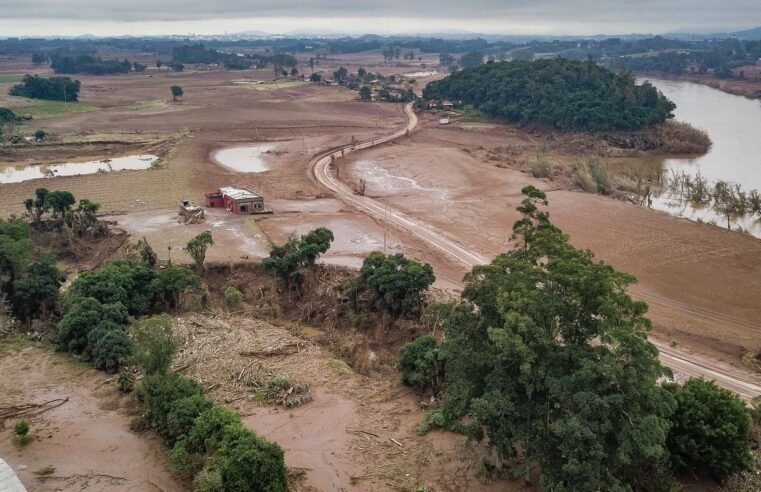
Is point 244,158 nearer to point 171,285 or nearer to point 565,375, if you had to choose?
point 171,285

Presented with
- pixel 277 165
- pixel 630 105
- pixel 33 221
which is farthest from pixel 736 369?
pixel 630 105

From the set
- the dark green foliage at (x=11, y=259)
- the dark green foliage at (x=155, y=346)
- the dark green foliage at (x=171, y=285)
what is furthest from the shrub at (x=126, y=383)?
the dark green foliage at (x=11, y=259)

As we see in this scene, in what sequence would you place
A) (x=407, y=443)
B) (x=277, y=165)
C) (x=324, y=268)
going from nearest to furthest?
(x=407, y=443)
(x=324, y=268)
(x=277, y=165)

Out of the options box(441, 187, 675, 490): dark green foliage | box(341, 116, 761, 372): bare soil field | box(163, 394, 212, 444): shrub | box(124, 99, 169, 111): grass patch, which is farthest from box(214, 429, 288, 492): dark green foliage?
box(124, 99, 169, 111): grass patch

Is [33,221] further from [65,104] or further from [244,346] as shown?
[65,104]

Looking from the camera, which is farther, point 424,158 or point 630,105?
point 630,105

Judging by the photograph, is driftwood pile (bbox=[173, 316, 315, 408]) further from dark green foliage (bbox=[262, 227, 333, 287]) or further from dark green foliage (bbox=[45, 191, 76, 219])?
dark green foliage (bbox=[45, 191, 76, 219])

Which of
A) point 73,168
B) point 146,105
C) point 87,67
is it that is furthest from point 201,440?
point 87,67

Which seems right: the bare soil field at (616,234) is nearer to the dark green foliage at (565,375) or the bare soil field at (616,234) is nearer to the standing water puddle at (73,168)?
the dark green foliage at (565,375)
